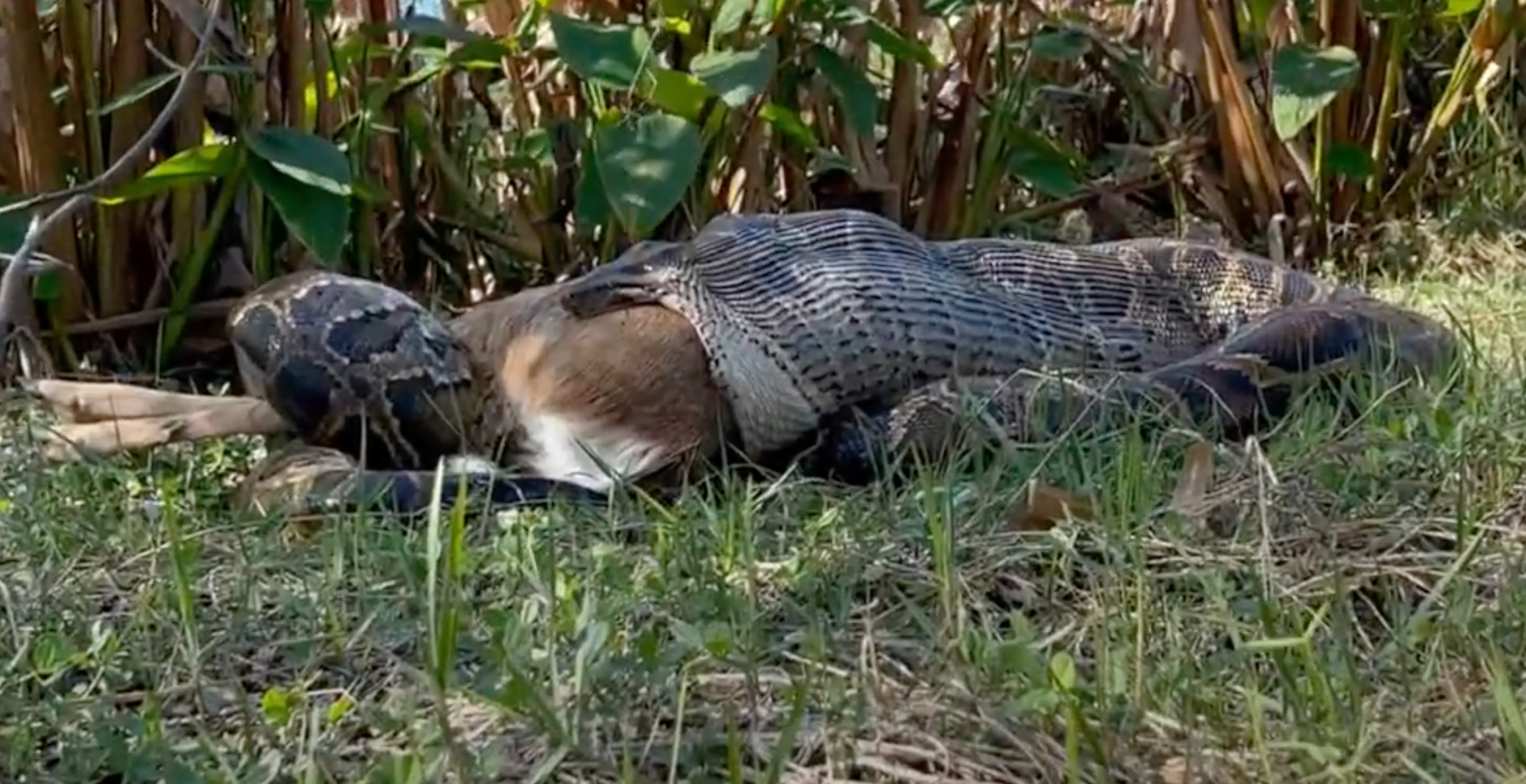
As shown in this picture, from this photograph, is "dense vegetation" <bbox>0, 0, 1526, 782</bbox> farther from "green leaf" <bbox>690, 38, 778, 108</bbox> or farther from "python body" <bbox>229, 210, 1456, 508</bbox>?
"python body" <bbox>229, 210, 1456, 508</bbox>

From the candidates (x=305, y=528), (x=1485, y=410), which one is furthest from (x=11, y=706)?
(x=1485, y=410)

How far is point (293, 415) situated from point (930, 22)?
2333 millimetres

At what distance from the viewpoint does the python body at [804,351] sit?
2746mm

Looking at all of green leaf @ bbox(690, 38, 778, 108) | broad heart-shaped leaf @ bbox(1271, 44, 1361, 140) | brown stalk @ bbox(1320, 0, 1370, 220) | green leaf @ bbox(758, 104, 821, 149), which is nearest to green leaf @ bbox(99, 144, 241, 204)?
green leaf @ bbox(690, 38, 778, 108)

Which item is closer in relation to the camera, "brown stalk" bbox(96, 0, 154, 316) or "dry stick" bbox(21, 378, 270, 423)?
"dry stick" bbox(21, 378, 270, 423)

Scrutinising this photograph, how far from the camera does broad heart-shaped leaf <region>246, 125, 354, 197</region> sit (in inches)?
123

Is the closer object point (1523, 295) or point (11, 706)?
point (11, 706)

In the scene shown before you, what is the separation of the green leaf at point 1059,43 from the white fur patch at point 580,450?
7.17ft

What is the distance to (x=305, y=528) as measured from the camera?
7.51 ft

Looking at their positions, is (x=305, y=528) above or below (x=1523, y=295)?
above

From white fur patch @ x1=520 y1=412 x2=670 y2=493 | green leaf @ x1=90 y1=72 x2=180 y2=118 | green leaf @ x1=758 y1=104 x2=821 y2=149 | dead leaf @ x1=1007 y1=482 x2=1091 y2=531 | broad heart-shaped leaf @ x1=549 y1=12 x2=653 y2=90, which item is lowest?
white fur patch @ x1=520 y1=412 x2=670 y2=493

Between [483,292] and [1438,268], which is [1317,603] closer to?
[483,292]

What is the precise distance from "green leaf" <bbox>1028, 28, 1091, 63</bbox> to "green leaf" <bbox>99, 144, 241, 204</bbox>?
2095 millimetres

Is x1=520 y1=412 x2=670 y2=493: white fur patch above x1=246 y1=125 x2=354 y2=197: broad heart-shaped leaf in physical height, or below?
below
